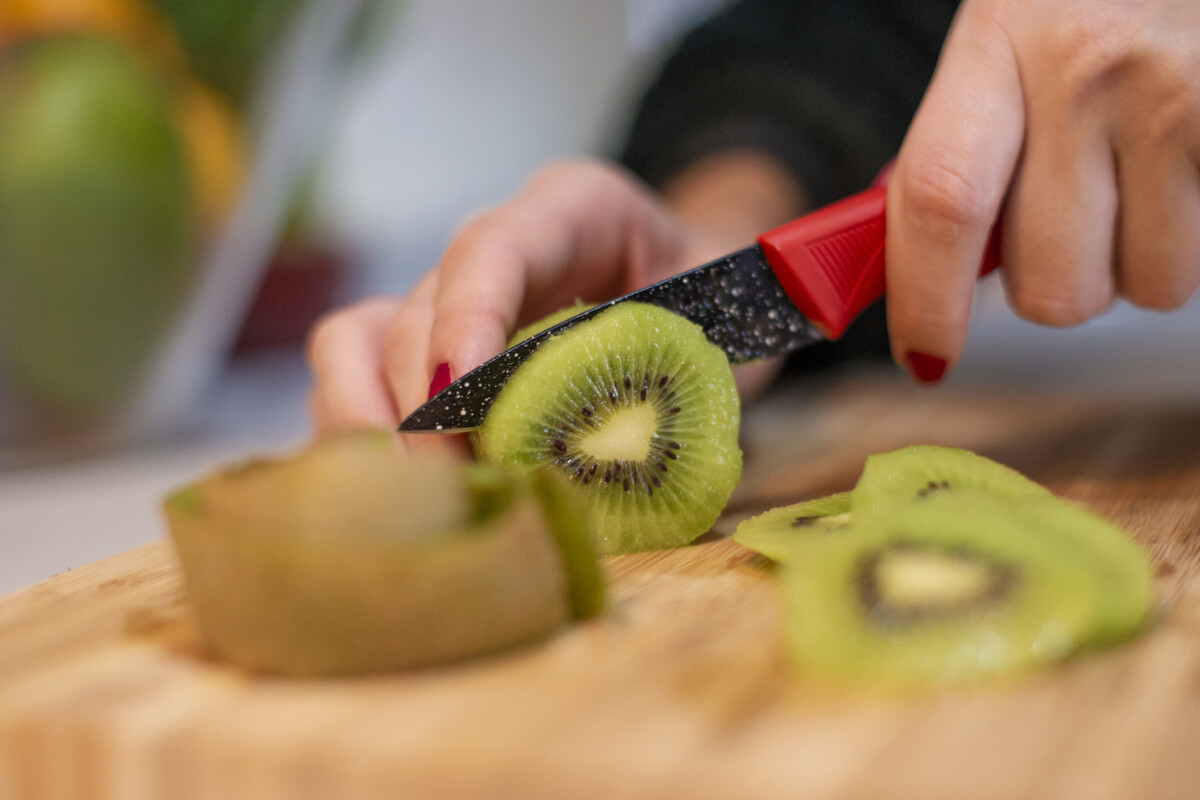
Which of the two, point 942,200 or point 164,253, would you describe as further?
point 164,253

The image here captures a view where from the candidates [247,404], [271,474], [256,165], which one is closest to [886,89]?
[256,165]

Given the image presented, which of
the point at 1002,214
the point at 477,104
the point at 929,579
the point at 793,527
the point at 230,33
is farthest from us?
the point at 477,104

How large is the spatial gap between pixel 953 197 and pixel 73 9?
131 cm

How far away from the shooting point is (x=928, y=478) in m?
1.12

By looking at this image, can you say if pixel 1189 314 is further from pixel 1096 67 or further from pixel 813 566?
pixel 813 566

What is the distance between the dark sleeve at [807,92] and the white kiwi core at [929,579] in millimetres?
1519

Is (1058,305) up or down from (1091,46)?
down

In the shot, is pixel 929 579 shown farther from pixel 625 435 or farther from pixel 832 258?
pixel 832 258

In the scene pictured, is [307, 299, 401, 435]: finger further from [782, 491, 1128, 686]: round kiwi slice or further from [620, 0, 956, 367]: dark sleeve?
[620, 0, 956, 367]: dark sleeve

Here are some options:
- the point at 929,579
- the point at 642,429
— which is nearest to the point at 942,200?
the point at 642,429

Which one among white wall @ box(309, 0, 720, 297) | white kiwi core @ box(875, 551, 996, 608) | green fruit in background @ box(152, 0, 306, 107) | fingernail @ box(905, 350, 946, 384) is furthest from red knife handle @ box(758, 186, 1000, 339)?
white wall @ box(309, 0, 720, 297)

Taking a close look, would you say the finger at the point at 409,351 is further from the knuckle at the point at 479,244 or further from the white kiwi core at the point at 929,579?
the white kiwi core at the point at 929,579

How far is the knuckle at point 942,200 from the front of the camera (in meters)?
1.27

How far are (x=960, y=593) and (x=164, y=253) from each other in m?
1.48
